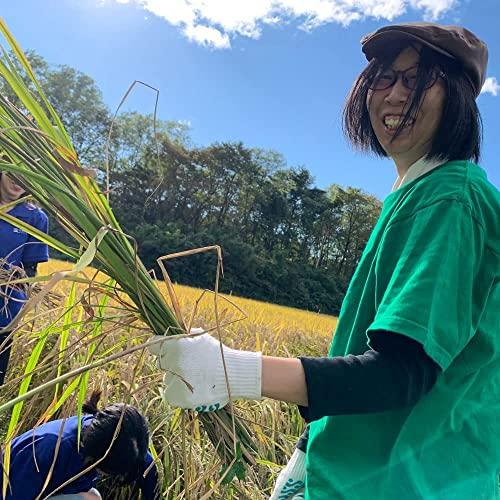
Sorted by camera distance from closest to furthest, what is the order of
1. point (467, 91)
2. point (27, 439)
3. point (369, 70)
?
point (467, 91) → point (369, 70) → point (27, 439)

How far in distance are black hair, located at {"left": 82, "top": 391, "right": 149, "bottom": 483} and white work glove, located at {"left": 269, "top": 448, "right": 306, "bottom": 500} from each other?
89 centimetres

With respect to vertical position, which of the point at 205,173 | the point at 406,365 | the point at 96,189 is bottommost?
the point at 406,365

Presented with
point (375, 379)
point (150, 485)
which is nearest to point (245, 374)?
point (375, 379)

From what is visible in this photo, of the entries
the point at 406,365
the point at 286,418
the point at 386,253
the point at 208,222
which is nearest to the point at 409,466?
the point at 406,365

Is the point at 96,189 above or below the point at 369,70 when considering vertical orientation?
below

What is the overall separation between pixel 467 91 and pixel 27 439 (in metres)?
1.71

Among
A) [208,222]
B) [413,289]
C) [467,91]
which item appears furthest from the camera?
[208,222]

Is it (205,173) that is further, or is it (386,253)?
(205,173)

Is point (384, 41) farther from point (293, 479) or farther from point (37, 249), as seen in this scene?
point (37, 249)

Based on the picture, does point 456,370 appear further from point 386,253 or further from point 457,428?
point 386,253

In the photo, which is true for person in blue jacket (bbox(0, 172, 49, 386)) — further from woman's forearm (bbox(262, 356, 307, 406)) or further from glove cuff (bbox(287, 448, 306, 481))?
woman's forearm (bbox(262, 356, 307, 406))

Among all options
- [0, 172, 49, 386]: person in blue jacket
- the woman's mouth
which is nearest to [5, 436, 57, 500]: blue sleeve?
[0, 172, 49, 386]: person in blue jacket

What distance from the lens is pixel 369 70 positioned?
36.0 inches

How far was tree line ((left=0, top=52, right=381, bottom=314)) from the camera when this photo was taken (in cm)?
2456
